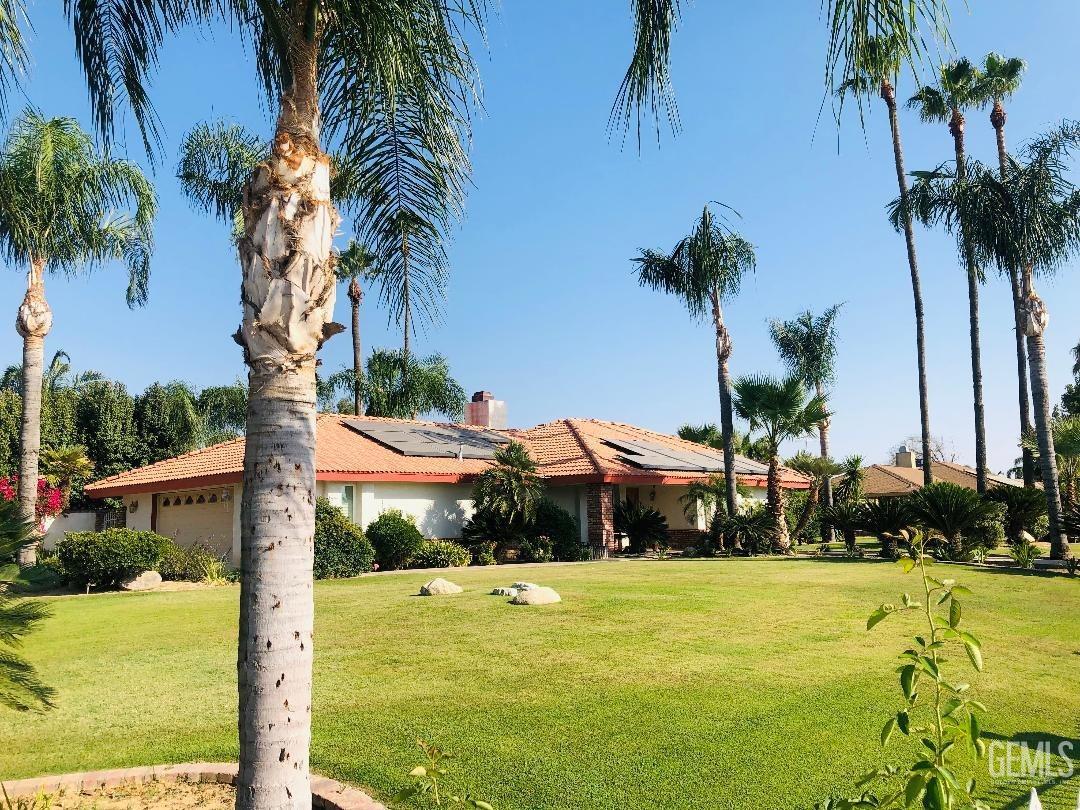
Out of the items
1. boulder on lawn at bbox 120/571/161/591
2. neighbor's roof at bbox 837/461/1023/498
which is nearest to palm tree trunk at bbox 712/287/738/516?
boulder on lawn at bbox 120/571/161/591

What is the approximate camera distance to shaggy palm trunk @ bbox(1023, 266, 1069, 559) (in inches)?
790

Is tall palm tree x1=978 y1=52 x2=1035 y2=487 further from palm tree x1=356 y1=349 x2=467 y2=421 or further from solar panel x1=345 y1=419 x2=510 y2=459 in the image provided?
palm tree x1=356 y1=349 x2=467 y2=421

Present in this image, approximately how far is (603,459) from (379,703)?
19.1 metres

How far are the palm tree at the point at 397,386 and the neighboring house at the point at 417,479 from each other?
8935mm

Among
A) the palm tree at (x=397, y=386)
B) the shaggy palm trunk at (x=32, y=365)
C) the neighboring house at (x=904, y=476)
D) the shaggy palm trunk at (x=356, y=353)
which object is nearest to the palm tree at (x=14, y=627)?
the shaggy palm trunk at (x=32, y=365)

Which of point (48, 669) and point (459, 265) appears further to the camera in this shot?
point (48, 669)

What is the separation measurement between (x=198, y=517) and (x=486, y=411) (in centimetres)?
1278

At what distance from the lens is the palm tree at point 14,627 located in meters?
3.80

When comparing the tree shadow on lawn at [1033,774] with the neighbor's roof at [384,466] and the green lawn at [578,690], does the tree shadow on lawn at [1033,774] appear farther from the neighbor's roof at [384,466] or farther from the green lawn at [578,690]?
the neighbor's roof at [384,466]

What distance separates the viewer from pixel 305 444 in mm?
3803

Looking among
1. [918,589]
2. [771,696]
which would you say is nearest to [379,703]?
[771,696]

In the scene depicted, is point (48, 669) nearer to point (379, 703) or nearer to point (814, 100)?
point (379, 703)

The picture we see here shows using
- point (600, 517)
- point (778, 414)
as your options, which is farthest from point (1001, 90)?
point (600, 517)

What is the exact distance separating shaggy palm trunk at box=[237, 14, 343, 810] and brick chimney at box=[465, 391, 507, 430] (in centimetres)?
2823
